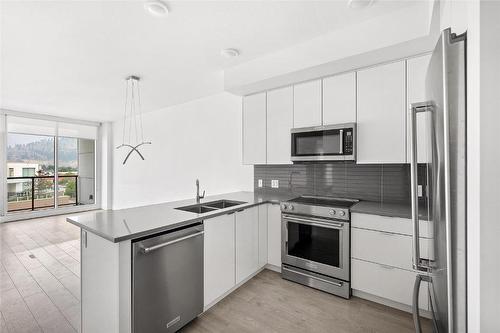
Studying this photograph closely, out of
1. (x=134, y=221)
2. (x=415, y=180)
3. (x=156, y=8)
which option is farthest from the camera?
(x=156, y=8)

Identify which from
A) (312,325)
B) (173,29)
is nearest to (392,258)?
(312,325)

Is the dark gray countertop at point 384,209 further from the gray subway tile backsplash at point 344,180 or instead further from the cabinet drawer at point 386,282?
the cabinet drawer at point 386,282

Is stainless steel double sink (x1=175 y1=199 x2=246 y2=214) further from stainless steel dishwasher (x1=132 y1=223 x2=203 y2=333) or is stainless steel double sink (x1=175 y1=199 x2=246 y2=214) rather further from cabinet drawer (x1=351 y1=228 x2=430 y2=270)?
cabinet drawer (x1=351 y1=228 x2=430 y2=270)

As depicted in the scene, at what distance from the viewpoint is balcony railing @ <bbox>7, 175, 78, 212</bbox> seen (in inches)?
227

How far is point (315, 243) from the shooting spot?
2.56m

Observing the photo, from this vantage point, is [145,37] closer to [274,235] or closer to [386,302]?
[274,235]

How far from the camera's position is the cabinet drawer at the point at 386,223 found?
2061 mm

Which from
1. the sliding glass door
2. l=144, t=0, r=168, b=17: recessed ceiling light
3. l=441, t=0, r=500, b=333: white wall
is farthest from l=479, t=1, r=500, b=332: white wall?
the sliding glass door

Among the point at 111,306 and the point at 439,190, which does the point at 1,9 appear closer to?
the point at 111,306

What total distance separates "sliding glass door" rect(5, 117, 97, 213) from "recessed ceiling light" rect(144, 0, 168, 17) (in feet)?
20.0

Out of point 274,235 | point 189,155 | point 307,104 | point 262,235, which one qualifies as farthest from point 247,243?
point 189,155

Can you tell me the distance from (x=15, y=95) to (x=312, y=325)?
6121mm

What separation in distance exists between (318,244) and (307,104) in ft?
5.36

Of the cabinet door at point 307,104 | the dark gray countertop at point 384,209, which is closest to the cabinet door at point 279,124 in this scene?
the cabinet door at point 307,104
